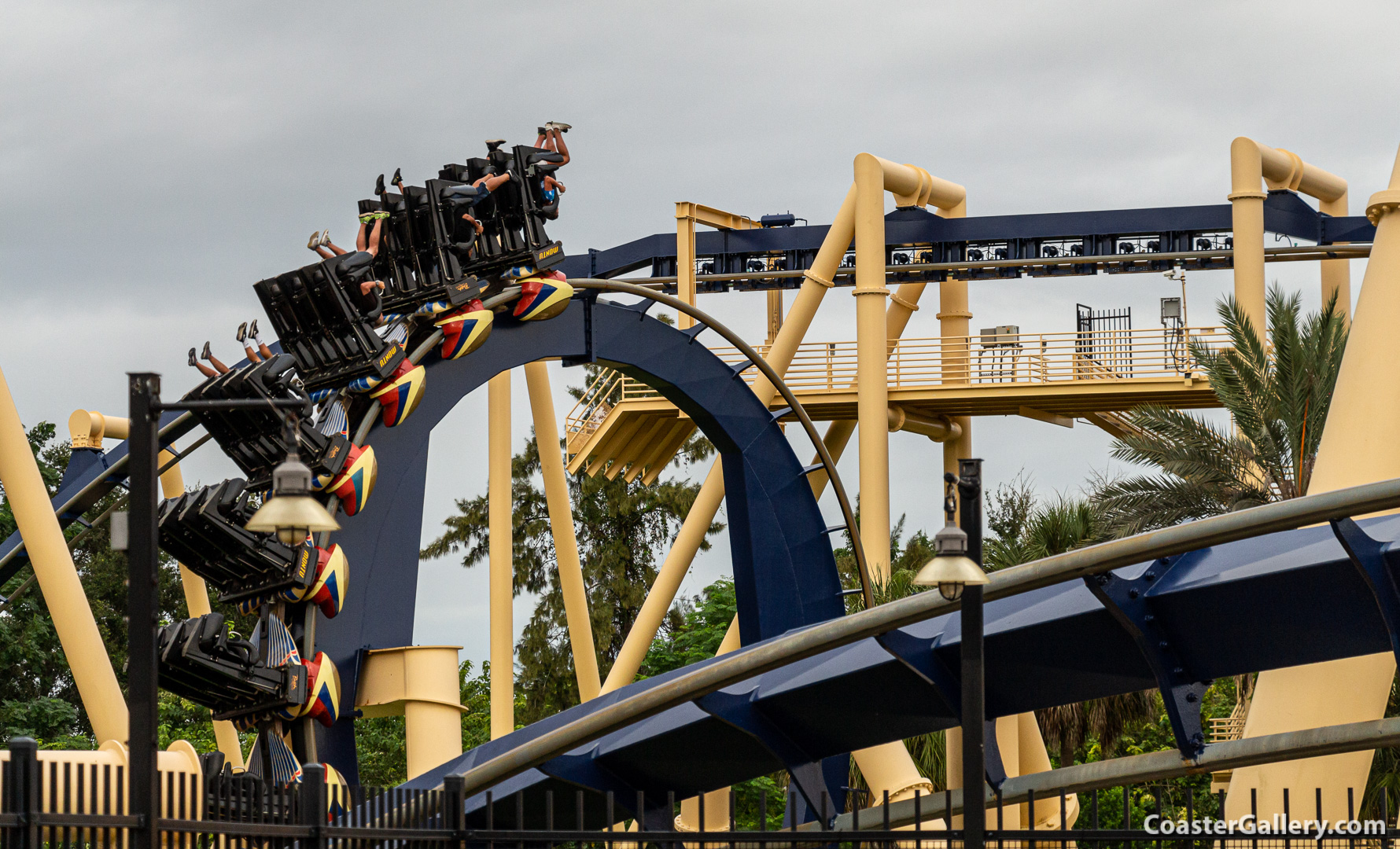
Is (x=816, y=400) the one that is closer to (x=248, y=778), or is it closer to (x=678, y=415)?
(x=678, y=415)

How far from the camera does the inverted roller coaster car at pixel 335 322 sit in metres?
14.2

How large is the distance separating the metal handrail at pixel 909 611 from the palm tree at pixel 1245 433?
390 inches

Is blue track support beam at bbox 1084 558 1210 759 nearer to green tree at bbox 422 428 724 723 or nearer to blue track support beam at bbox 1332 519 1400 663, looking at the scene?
blue track support beam at bbox 1332 519 1400 663

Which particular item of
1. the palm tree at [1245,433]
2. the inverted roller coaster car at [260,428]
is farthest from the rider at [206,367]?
the palm tree at [1245,433]

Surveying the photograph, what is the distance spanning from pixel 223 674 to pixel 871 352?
1623 cm

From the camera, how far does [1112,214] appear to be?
32.2 meters

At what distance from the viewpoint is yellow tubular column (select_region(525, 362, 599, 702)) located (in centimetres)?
2277

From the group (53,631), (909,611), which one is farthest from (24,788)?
(53,631)

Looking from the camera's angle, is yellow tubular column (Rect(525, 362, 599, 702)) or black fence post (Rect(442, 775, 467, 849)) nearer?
black fence post (Rect(442, 775, 467, 849))

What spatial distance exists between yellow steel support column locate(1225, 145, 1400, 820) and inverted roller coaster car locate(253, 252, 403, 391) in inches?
291

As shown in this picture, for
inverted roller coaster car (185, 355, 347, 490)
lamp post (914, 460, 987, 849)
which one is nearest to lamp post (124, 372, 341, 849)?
lamp post (914, 460, 987, 849)

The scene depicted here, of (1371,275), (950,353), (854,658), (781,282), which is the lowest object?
(854,658)

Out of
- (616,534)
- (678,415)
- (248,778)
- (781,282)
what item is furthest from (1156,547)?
(616,534)

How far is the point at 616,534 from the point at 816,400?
66.5 feet
